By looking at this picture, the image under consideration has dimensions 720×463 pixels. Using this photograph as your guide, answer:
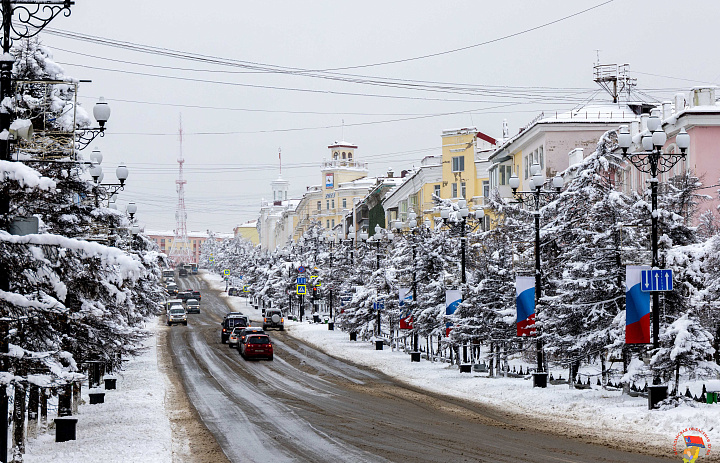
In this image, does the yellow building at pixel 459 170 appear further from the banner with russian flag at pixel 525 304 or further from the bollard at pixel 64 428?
the bollard at pixel 64 428

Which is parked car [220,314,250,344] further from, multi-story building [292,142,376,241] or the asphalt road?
multi-story building [292,142,376,241]

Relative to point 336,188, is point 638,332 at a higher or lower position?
lower

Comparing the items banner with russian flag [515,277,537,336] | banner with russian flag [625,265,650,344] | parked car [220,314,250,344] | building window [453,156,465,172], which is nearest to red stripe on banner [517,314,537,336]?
banner with russian flag [515,277,537,336]

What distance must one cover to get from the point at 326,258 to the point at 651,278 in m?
62.0

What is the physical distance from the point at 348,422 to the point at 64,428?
26.4 ft

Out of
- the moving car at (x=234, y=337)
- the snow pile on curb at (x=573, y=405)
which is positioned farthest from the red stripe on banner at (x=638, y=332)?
the moving car at (x=234, y=337)

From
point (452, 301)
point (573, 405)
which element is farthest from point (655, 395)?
point (452, 301)

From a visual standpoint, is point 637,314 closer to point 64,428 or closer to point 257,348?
point 64,428

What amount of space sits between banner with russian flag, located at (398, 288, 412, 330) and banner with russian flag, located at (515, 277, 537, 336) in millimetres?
15556

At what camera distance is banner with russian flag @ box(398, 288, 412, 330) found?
1878 inches

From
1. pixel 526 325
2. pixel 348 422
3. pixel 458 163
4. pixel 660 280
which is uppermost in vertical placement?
pixel 458 163

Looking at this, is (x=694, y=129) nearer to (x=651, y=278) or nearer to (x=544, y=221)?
(x=544, y=221)

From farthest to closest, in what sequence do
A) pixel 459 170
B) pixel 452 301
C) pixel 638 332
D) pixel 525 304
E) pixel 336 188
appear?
pixel 336 188, pixel 459 170, pixel 452 301, pixel 525 304, pixel 638 332
